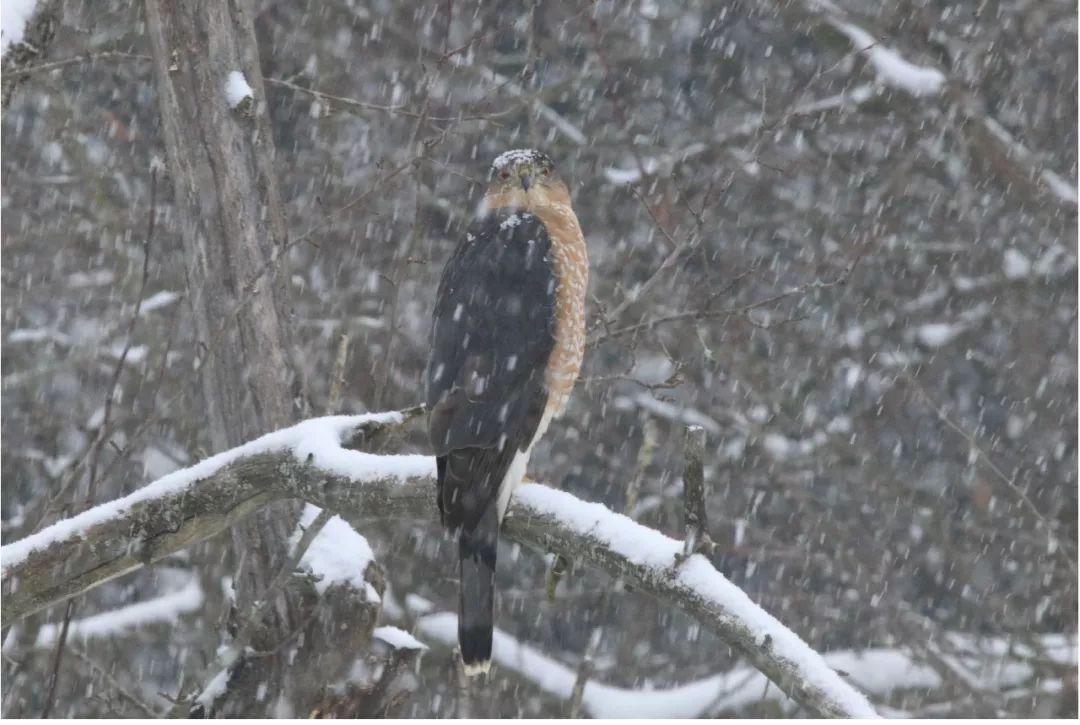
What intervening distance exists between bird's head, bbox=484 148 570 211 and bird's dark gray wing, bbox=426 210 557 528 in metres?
0.33

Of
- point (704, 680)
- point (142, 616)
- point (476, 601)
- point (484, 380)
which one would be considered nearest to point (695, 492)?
point (476, 601)

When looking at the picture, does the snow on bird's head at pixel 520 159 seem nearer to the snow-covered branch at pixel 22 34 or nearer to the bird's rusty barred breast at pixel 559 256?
the bird's rusty barred breast at pixel 559 256

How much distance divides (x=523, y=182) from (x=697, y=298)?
207 cm

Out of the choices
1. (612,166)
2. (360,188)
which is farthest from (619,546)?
(612,166)

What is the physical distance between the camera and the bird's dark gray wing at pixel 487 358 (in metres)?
3.51

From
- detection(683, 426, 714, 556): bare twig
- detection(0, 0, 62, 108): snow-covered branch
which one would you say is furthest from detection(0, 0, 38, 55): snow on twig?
detection(683, 426, 714, 556): bare twig

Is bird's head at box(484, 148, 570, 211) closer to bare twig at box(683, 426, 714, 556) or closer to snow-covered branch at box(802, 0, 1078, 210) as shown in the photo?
bare twig at box(683, 426, 714, 556)

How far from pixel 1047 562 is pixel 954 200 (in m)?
1.84

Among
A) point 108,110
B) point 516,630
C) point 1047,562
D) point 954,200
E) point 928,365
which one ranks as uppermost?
point 108,110

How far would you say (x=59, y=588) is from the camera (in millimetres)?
3600

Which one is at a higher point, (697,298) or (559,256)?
(559,256)

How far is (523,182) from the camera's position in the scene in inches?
182

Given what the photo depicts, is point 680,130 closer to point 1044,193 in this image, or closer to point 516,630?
point 1044,193

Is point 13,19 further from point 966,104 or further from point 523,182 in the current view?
point 966,104
